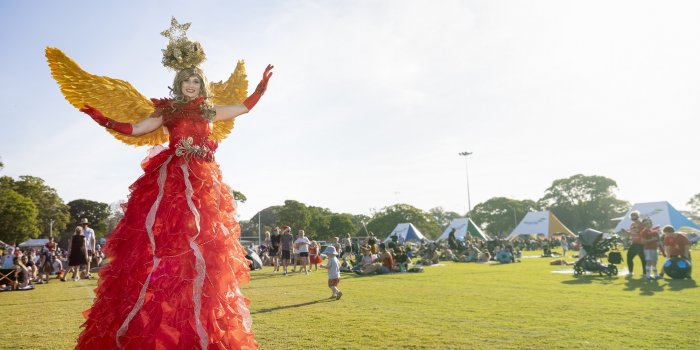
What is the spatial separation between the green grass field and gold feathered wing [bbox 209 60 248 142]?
2.92 meters

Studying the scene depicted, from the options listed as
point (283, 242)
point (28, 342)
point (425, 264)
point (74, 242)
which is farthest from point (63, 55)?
point (425, 264)

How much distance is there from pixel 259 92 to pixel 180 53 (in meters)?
0.91

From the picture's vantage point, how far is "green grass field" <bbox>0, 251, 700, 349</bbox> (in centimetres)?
560

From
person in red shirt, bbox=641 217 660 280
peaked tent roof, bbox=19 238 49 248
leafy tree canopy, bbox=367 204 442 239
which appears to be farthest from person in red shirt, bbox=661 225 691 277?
leafy tree canopy, bbox=367 204 442 239

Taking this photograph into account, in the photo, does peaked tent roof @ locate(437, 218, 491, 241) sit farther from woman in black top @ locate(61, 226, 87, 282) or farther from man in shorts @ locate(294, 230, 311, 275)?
woman in black top @ locate(61, 226, 87, 282)

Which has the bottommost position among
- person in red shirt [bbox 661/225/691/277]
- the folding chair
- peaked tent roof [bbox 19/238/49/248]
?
the folding chair

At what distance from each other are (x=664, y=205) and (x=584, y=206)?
7241 centimetres

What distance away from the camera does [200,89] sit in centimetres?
444

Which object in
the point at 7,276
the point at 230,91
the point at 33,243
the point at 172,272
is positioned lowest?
the point at 7,276

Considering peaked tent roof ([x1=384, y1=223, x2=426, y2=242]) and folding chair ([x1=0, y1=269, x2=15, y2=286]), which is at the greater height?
peaked tent roof ([x1=384, y1=223, x2=426, y2=242])

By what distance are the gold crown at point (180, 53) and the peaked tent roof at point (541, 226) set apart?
149 feet

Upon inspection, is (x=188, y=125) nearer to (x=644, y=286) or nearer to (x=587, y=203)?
(x=644, y=286)

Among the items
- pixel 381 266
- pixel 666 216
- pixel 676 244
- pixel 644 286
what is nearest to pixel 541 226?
pixel 666 216

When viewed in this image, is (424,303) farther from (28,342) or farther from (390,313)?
(28,342)
